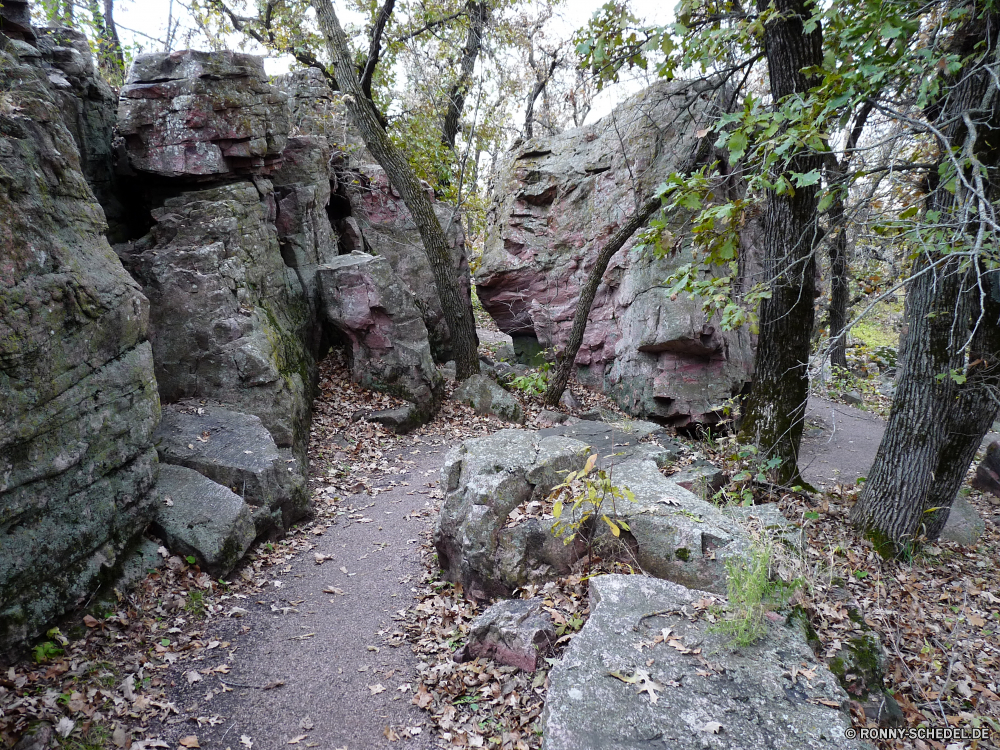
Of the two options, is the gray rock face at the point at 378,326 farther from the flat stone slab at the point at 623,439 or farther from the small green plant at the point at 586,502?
the small green plant at the point at 586,502

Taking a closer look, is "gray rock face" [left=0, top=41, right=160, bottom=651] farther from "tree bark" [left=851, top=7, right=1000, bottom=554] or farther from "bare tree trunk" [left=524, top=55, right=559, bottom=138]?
"bare tree trunk" [left=524, top=55, right=559, bottom=138]

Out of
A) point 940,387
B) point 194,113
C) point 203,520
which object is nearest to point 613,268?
point 940,387

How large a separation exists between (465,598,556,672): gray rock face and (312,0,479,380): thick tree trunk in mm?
8103

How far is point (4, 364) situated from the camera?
424 cm

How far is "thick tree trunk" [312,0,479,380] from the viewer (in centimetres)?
1066

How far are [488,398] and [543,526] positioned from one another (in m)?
6.55

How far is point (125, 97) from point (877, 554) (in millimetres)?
11629

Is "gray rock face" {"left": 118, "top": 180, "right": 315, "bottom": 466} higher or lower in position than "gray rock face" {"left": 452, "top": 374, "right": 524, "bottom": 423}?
higher

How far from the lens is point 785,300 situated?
6617mm

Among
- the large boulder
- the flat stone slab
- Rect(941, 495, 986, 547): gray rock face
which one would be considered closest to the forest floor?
Rect(941, 495, 986, 547): gray rock face

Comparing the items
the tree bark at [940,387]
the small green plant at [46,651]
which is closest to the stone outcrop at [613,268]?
the tree bark at [940,387]

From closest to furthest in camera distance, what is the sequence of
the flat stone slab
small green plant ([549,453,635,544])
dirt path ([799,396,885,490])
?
small green plant ([549,453,635,544]) < the flat stone slab < dirt path ([799,396,885,490])

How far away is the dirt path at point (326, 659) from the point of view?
4023 millimetres

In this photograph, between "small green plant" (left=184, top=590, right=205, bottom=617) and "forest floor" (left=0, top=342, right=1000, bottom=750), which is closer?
"forest floor" (left=0, top=342, right=1000, bottom=750)
